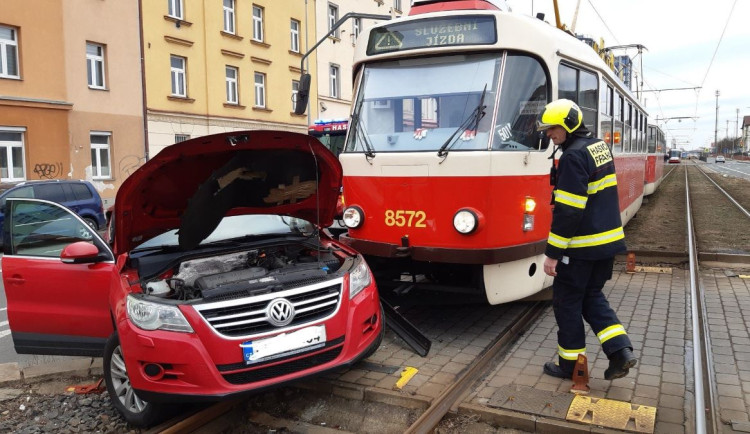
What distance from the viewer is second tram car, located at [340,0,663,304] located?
5.36 m

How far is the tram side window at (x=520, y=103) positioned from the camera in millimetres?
5516

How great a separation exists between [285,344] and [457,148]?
2538 millimetres

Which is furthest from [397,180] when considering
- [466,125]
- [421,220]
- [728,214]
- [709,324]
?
[728,214]

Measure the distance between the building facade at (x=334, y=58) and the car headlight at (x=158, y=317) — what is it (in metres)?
29.2

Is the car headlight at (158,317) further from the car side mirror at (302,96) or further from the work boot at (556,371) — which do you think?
the car side mirror at (302,96)

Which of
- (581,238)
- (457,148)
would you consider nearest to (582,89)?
(457,148)

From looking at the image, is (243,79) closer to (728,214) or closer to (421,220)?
(728,214)

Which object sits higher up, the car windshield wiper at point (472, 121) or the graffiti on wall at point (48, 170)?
the car windshield wiper at point (472, 121)

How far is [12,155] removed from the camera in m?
19.2

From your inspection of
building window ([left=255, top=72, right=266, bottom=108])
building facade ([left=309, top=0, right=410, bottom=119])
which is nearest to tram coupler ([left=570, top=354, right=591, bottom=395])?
building window ([left=255, top=72, right=266, bottom=108])

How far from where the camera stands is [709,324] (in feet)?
19.7

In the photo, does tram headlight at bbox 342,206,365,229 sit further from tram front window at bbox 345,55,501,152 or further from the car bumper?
the car bumper

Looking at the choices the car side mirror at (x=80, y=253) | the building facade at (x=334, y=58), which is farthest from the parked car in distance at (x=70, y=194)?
the building facade at (x=334, y=58)

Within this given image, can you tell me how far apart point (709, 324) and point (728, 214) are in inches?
462
